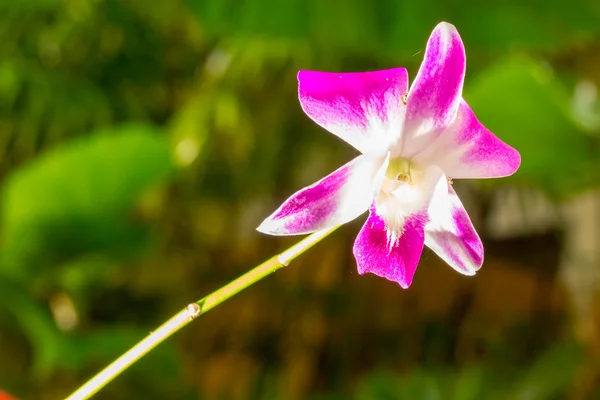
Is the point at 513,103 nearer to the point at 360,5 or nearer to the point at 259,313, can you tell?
the point at 360,5

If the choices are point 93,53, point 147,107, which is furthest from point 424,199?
point 147,107

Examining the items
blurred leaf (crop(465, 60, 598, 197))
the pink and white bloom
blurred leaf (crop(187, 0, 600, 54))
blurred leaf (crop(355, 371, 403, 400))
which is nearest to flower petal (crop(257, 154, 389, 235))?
the pink and white bloom

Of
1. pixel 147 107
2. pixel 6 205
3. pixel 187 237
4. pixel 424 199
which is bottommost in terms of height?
pixel 187 237

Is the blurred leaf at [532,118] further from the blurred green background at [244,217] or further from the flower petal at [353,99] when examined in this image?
the flower petal at [353,99]

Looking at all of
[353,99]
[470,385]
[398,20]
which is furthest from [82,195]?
[353,99]

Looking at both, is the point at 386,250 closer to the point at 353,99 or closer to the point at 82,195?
the point at 353,99

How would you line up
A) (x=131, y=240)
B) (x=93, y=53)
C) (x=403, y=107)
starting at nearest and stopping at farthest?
(x=403, y=107) → (x=131, y=240) → (x=93, y=53)

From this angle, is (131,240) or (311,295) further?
(311,295)
